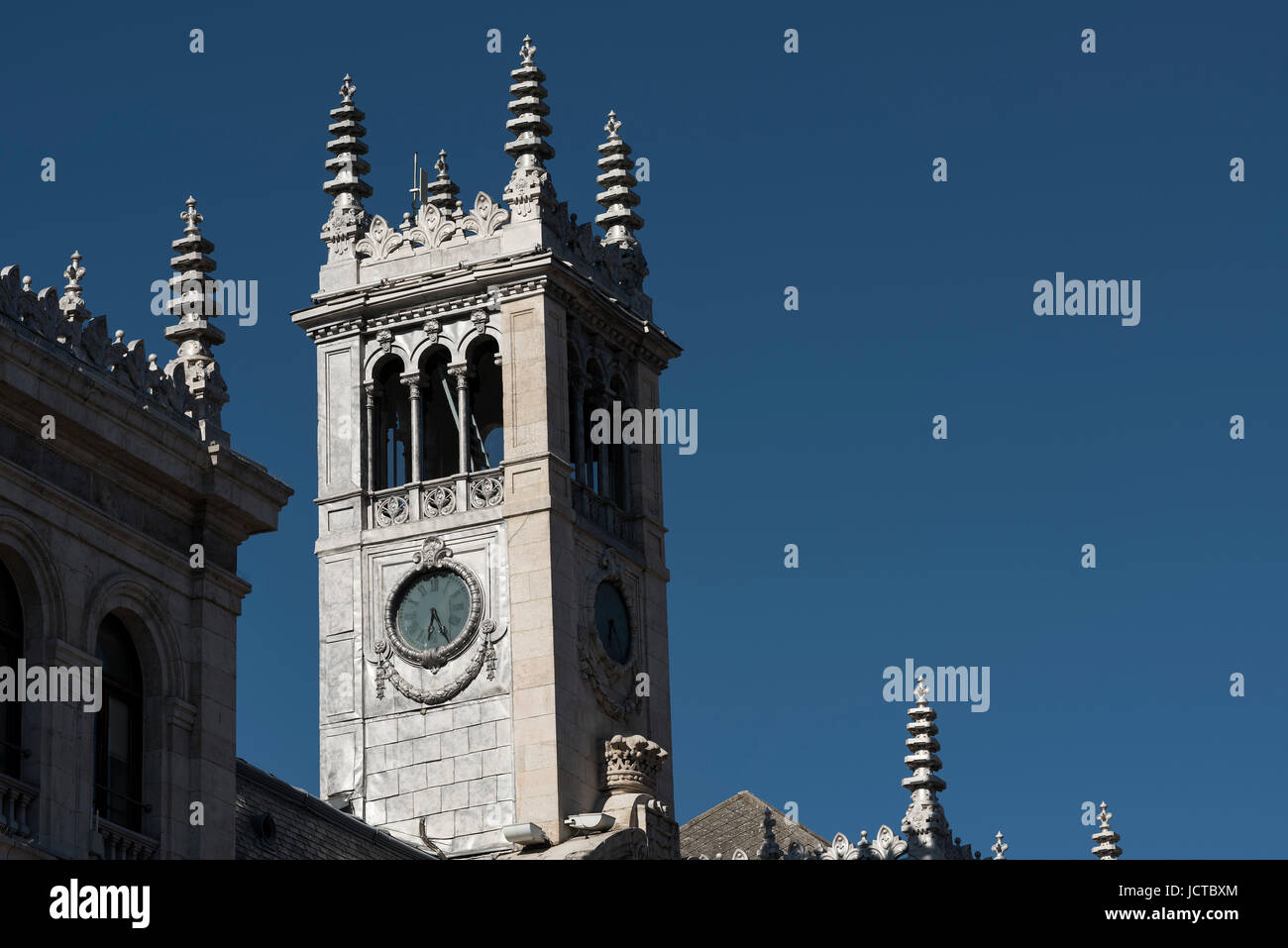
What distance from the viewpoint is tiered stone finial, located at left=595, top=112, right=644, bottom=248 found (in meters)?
80.0

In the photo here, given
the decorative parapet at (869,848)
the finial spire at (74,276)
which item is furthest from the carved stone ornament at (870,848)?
the finial spire at (74,276)

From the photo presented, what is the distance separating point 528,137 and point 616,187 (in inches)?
149

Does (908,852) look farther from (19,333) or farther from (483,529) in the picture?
(19,333)

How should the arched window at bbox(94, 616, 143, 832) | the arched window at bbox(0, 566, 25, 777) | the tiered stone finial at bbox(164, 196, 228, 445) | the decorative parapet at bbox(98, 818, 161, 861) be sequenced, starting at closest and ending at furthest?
the arched window at bbox(0, 566, 25, 777) < the decorative parapet at bbox(98, 818, 161, 861) < the arched window at bbox(94, 616, 143, 832) < the tiered stone finial at bbox(164, 196, 228, 445)

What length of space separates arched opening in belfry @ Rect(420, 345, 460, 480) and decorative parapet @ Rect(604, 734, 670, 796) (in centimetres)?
775

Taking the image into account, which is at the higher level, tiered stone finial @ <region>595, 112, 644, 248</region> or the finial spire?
tiered stone finial @ <region>595, 112, 644, 248</region>

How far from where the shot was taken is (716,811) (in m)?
86.2

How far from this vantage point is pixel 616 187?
263 ft

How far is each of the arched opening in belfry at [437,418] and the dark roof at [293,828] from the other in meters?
13.1

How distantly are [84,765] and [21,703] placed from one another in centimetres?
119

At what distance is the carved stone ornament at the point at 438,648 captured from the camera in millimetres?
73562

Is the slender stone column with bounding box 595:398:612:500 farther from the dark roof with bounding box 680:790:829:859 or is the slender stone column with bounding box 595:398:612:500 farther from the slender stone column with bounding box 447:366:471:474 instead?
the dark roof with bounding box 680:790:829:859

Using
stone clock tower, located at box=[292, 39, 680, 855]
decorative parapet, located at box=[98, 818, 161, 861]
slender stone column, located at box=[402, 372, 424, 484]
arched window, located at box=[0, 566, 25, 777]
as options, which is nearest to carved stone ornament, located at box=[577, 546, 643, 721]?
stone clock tower, located at box=[292, 39, 680, 855]
